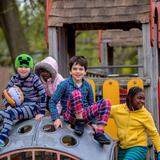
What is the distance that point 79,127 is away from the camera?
21.5ft

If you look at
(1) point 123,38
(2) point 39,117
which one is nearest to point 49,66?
(2) point 39,117

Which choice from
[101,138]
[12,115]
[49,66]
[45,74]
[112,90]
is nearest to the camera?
[101,138]

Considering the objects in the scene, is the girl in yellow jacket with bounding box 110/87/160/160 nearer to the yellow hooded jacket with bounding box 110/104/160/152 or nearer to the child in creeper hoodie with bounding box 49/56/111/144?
the yellow hooded jacket with bounding box 110/104/160/152

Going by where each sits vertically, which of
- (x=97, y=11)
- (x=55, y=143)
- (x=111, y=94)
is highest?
(x=97, y=11)

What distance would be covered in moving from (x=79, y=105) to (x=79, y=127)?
9.7 inches

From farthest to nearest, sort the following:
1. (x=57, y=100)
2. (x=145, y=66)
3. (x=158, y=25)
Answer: (x=158, y=25)
(x=145, y=66)
(x=57, y=100)

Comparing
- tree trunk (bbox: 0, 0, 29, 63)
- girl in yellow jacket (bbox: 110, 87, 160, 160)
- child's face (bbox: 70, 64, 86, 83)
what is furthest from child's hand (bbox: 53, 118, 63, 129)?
tree trunk (bbox: 0, 0, 29, 63)

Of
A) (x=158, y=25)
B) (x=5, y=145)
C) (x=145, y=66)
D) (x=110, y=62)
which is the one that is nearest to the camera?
(x=5, y=145)

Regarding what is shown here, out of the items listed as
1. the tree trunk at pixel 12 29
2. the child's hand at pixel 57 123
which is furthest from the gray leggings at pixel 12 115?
the tree trunk at pixel 12 29

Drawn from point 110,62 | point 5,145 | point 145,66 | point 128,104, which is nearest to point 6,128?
point 5,145

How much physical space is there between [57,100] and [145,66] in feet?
7.41

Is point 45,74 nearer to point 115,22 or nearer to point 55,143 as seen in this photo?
point 55,143

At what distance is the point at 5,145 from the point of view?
637 cm

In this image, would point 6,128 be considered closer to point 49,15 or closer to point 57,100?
point 57,100
